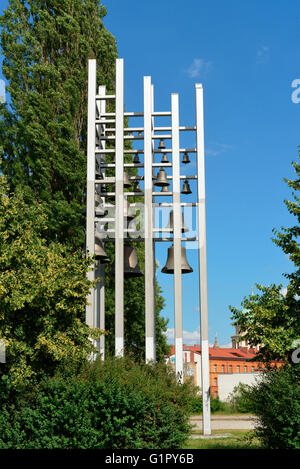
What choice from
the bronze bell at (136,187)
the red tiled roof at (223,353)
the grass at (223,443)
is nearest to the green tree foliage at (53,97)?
the bronze bell at (136,187)

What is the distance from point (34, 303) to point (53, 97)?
1391 cm

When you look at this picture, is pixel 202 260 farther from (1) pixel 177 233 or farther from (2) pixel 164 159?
Result: (2) pixel 164 159

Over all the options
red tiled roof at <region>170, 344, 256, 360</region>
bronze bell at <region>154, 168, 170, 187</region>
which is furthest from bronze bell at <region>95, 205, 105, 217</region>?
red tiled roof at <region>170, 344, 256, 360</region>

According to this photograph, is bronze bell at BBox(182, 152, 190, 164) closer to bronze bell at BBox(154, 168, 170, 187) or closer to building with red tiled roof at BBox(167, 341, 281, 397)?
bronze bell at BBox(154, 168, 170, 187)

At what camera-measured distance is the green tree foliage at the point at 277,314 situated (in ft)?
45.2

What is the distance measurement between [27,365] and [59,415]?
161cm

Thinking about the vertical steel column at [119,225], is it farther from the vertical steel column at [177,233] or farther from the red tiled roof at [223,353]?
the red tiled roof at [223,353]

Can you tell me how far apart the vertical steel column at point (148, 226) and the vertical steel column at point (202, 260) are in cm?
144

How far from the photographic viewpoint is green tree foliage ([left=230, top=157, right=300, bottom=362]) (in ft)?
45.2

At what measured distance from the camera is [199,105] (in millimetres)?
16531

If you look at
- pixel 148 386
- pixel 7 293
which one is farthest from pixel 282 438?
pixel 7 293

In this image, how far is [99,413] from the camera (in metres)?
10.3

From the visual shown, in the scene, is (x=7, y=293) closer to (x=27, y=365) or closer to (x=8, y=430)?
(x=27, y=365)

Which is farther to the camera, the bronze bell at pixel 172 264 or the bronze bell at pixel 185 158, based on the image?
the bronze bell at pixel 185 158
